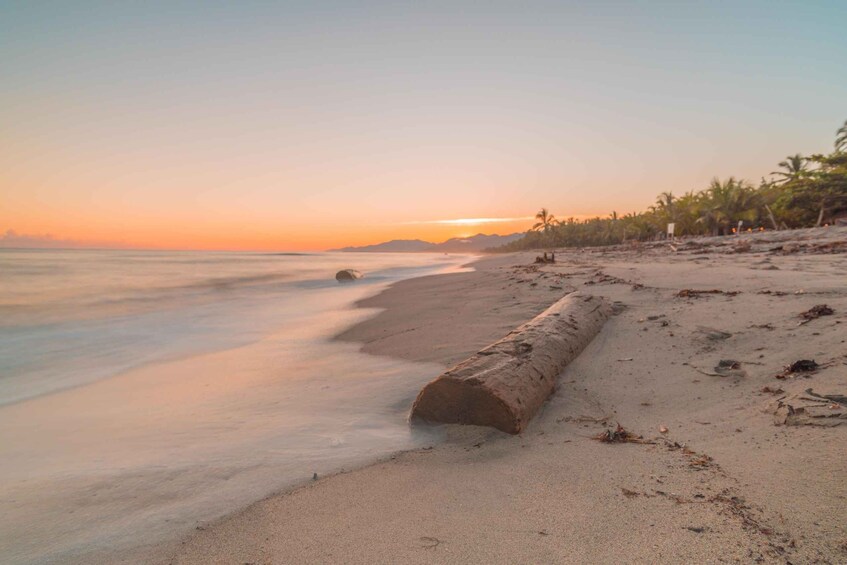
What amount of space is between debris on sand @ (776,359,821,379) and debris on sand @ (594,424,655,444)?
1205 millimetres

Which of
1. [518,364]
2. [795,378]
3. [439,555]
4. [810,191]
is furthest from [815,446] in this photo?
[810,191]

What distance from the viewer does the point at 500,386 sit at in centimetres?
267

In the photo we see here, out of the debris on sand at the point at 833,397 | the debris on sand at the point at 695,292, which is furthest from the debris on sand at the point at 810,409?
the debris on sand at the point at 695,292

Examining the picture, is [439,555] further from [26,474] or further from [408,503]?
[26,474]

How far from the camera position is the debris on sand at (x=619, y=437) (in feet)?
7.63

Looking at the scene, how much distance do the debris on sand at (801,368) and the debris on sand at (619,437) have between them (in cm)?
121

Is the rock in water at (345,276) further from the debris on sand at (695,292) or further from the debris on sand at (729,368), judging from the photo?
the debris on sand at (729,368)

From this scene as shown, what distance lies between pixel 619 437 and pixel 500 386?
2.40 ft

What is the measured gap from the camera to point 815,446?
1898mm

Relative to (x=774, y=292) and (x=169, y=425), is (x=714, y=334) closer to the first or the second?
(x=774, y=292)

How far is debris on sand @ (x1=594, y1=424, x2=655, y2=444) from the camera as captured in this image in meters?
2.32

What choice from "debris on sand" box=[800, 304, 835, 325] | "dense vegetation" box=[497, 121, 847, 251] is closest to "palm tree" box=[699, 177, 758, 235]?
"dense vegetation" box=[497, 121, 847, 251]

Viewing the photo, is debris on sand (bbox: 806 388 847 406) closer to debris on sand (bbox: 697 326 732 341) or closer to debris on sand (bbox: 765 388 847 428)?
debris on sand (bbox: 765 388 847 428)

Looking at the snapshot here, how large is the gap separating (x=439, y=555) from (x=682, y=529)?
90cm
